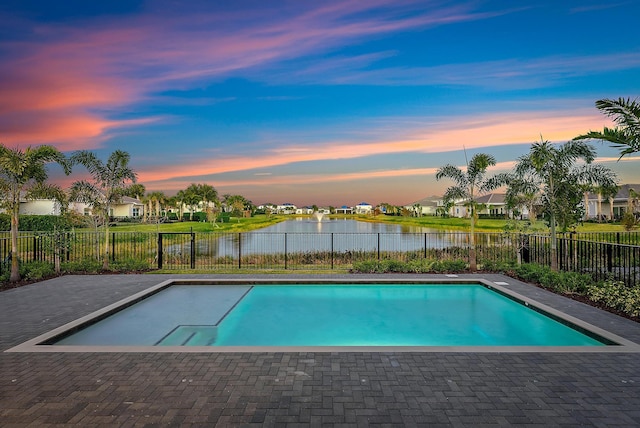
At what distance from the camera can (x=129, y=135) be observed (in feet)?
55.7

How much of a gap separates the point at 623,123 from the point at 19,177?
14689mm

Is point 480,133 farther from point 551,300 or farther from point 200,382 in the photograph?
point 200,382

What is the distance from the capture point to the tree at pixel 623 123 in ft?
22.9

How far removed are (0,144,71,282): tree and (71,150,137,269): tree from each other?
117cm

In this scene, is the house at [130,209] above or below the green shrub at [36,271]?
above

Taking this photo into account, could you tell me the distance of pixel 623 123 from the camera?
23.6 ft

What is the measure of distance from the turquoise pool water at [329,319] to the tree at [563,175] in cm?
357

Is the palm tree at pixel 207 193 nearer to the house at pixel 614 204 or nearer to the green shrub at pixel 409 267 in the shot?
the house at pixel 614 204

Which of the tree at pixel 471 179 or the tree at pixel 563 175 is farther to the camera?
the tree at pixel 471 179

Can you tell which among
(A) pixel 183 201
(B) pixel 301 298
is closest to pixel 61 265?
(B) pixel 301 298

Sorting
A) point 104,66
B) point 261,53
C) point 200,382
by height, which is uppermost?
point 261,53

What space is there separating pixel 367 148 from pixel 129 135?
12581 mm

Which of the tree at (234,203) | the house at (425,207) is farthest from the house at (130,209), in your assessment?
the house at (425,207)

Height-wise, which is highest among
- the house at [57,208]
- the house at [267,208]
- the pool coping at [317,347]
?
the house at [267,208]
